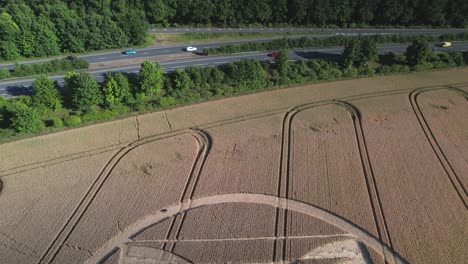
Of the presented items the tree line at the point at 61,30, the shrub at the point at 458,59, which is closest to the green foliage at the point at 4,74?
the tree line at the point at 61,30

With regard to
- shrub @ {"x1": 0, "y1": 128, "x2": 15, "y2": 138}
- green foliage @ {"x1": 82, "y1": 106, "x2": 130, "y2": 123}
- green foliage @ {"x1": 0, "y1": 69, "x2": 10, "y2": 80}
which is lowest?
shrub @ {"x1": 0, "y1": 128, "x2": 15, "y2": 138}

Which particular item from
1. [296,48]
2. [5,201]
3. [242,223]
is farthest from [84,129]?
[296,48]

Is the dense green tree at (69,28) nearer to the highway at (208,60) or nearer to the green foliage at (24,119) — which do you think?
the highway at (208,60)

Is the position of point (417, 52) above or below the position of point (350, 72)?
above

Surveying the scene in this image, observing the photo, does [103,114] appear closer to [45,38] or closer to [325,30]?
[45,38]

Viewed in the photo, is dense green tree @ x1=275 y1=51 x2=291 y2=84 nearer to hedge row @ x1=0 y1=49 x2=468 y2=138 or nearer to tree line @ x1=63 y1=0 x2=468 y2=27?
hedge row @ x1=0 y1=49 x2=468 y2=138

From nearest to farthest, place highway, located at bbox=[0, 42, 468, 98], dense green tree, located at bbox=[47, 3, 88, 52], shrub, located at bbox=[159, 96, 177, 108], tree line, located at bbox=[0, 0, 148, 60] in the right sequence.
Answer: shrub, located at bbox=[159, 96, 177, 108] < highway, located at bbox=[0, 42, 468, 98] < tree line, located at bbox=[0, 0, 148, 60] < dense green tree, located at bbox=[47, 3, 88, 52]

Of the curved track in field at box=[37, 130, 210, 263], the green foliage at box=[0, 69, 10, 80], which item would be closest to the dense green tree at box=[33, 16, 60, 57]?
the green foliage at box=[0, 69, 10, 80]

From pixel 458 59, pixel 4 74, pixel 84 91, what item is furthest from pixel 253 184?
pixel 458 59

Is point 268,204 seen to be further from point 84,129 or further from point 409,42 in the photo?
point 409,42
